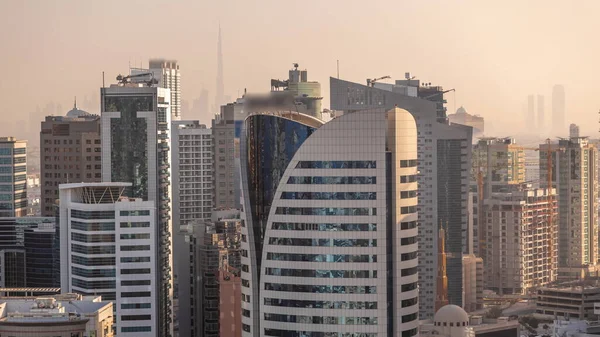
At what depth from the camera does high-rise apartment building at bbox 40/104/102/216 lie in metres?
53.8

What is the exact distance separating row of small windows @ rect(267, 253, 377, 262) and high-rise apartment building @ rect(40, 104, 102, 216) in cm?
2191

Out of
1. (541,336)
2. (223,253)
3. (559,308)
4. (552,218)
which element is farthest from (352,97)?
(552,218)

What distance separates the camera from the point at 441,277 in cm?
4972

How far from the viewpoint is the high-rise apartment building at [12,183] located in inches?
2141

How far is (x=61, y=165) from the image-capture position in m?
56.2

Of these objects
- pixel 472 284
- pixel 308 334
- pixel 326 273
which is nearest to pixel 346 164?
pixel 326 273

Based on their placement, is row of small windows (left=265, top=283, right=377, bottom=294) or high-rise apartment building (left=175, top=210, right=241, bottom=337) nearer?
row of small windows (left=265, top=283, right=377, bottom=294)

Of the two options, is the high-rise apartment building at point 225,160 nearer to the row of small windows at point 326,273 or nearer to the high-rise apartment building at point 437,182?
the high-rise apartment building at point 437,182

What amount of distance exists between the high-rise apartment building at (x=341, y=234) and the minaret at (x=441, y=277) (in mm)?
15545

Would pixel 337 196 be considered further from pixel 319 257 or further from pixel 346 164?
pixel 319 257

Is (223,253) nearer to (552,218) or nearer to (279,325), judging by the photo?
(279,325)

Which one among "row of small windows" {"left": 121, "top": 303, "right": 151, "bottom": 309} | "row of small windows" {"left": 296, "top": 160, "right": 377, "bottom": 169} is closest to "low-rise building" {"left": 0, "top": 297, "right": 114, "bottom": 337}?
"row of small windows" {"left": 121, "top": 303, "right": 151, "bottom": 309}

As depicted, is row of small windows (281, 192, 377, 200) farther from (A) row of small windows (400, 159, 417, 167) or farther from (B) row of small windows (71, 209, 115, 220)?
(B) row of small windows (71, 209, 115, 220)

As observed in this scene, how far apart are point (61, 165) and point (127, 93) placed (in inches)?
526
